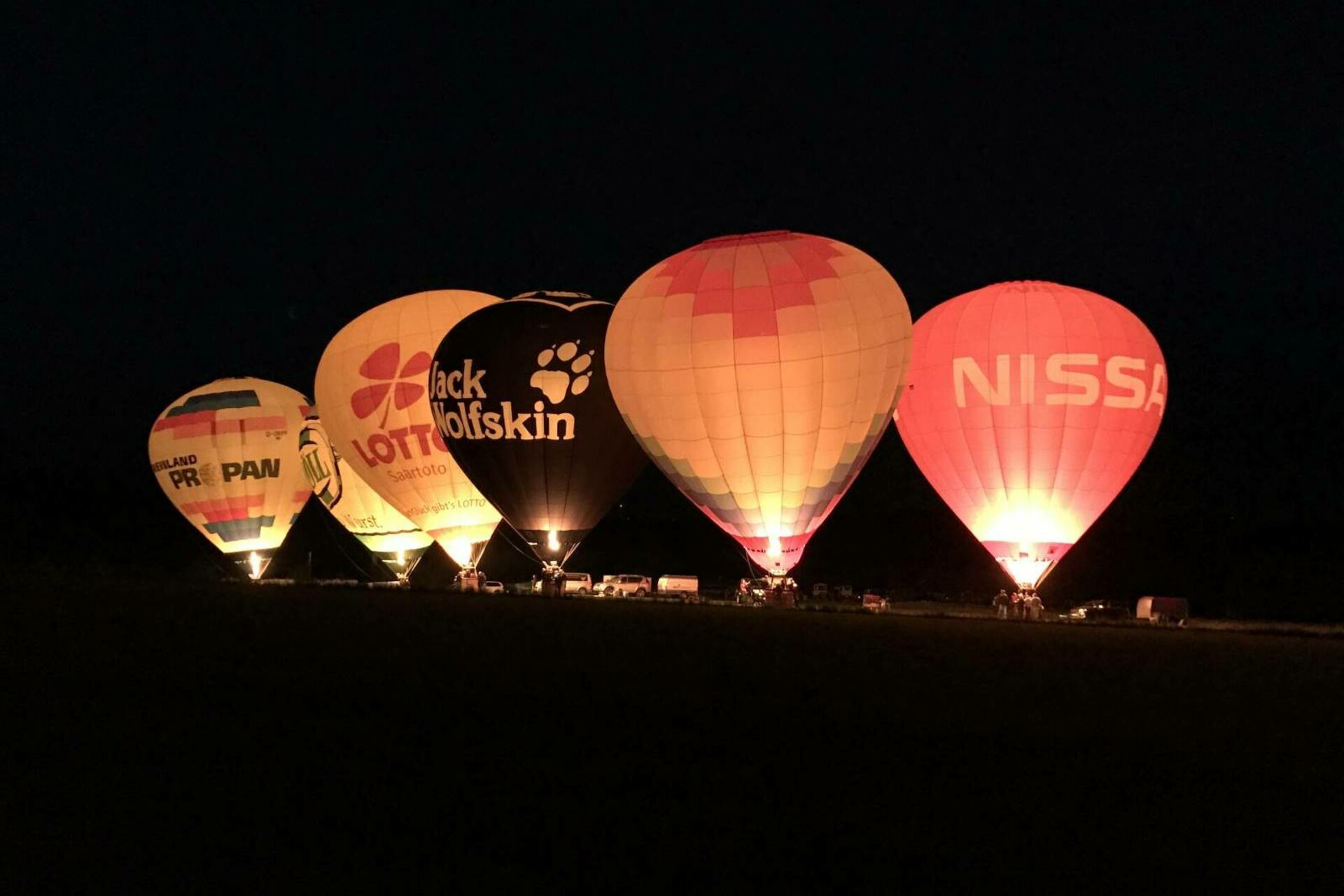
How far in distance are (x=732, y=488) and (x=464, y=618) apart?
5.65 meters

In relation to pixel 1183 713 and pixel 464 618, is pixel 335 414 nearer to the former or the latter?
Answer: pixel 464 618

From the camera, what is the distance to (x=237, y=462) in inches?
1246

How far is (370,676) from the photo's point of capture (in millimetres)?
10906

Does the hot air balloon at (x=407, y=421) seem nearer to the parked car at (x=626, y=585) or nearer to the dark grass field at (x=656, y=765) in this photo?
the parked car at (x=626, y=585)

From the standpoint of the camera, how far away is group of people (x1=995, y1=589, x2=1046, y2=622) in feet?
69.8

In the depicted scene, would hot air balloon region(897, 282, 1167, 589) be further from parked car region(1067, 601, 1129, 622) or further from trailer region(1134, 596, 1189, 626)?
trailer region(1134, 596, 1189, 626)

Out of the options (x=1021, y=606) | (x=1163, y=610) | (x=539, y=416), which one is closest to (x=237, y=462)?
(x=539, y=416)

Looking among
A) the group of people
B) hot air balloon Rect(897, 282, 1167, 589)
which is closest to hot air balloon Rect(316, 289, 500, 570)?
hot air balloon Rect(897, 282, 1167, 589)

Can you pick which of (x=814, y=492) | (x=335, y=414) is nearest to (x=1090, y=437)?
(x=814, y=492)

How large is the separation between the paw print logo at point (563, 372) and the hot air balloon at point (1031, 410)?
4368mm

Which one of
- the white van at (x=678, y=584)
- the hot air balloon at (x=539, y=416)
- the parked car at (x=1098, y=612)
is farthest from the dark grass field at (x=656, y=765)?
the white van at (x=678, y=584)

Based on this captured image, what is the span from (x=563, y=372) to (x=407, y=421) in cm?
A: 398

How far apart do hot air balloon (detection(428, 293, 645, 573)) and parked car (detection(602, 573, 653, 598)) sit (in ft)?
14.7

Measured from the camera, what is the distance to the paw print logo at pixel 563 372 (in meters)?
22.5
